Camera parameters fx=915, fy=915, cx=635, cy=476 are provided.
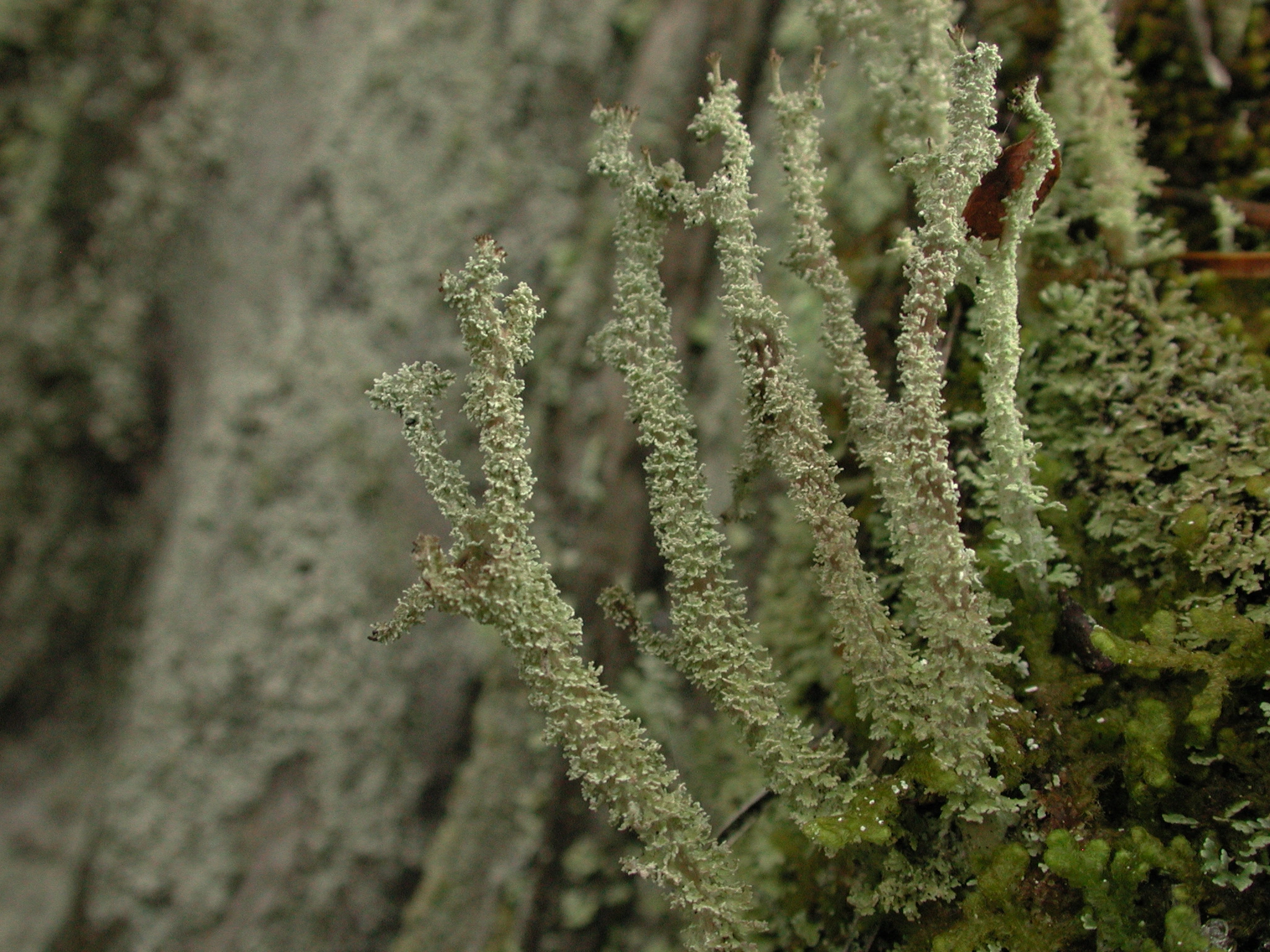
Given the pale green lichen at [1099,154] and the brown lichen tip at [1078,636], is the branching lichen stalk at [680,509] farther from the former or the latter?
the pale green lichen at [1099,154]

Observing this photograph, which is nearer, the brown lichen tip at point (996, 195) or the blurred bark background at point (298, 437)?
the brown lichen tip at point (996, 195)

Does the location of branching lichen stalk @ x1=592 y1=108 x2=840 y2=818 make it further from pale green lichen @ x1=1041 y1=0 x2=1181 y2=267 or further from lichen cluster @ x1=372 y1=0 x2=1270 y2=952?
pale green lichen @ x1=1041 y1=0 x2=1181 y2=267

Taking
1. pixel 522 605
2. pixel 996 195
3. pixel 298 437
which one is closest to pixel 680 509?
pixel 522 605

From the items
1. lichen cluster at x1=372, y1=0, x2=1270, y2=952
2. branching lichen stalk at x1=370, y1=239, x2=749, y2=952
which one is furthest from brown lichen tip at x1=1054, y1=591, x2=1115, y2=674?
branching lichen stalk at x1=370, y1=239, x2=749, y2=952

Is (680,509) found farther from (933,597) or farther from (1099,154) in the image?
(1099,154)

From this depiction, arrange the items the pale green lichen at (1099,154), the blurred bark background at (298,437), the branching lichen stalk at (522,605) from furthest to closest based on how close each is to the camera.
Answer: the blurred bark background at (298,437)
the pale green lichen at (1099,154)
the branching lichen stalk at (522,605)

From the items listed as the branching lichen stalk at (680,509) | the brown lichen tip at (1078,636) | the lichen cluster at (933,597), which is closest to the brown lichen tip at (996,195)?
the lichen cluster at (933,597)
